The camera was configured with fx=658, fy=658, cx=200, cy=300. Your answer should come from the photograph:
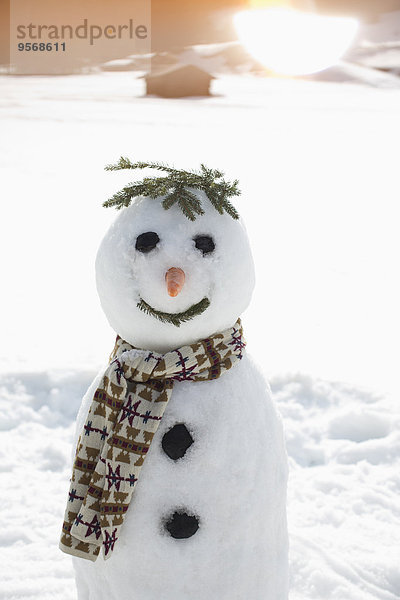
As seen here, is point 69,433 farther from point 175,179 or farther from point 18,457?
point 175,179

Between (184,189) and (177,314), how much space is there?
328mm

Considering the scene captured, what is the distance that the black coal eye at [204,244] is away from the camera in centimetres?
167

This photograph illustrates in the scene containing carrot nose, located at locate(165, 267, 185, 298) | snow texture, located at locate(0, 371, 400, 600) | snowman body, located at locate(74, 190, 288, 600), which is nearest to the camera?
carrot nose, located at locate(165, 267, 185, 298)

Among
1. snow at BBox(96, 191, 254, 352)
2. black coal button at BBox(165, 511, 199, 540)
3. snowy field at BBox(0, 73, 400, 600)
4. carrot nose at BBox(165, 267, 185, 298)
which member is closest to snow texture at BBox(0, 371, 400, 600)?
snowy field at BBox(0, 73, 400, 600)

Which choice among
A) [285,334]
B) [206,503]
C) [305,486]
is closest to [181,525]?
[206,503]

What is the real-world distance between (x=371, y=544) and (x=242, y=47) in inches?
890

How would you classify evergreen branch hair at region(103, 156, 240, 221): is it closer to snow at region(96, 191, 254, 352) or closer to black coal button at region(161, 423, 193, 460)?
snow at region(96, 191, 254, 352)

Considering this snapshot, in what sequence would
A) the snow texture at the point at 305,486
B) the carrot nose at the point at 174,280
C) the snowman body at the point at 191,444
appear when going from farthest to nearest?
the snow texture at the point at 305,486 → the snowman body at the point at 191,444 → the carrot nose at the point at 174,280

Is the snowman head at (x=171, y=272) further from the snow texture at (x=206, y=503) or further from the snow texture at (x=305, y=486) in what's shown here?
the snow texture at (x=305, y=486)

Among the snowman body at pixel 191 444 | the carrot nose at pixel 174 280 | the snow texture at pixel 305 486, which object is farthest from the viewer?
the snow texture at pixel 305 486

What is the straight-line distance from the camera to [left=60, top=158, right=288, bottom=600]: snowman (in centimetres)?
166

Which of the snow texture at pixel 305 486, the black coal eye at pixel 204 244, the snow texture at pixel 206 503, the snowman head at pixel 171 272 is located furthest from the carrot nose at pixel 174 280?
the snow texture at pixel 305 486

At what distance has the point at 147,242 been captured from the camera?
1.65m

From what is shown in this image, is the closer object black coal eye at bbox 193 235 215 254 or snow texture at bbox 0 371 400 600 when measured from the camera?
black coal eye at bbox 193 235 215 254
